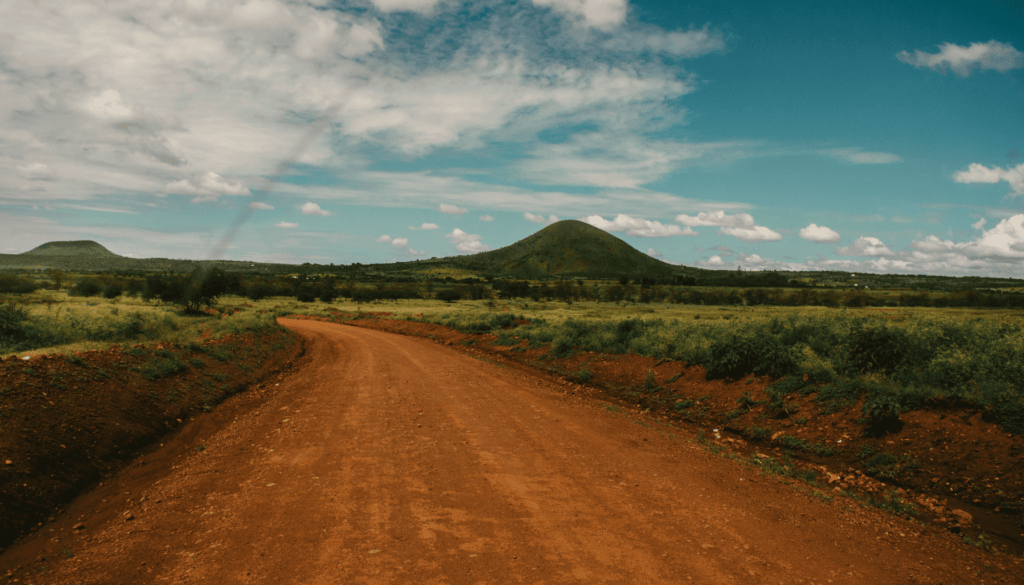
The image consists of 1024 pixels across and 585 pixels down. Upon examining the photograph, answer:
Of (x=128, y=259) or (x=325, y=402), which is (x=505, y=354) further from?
(x=128, y=259)

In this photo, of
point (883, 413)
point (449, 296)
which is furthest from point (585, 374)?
point (449, 296)

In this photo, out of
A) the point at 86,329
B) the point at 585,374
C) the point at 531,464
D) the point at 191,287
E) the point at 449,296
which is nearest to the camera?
the point at 531,464

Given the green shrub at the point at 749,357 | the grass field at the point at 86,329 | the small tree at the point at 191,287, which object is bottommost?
the green shrub at the point at 749,357

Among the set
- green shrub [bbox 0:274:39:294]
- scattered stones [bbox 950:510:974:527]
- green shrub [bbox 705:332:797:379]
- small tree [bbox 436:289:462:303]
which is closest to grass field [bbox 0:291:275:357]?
green shrub [bbox 705:332:797:379]

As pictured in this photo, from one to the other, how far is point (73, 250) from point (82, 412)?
215 metres

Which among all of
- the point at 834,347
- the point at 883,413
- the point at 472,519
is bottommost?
the point at 472,519

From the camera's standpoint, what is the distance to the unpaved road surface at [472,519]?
4551 mm

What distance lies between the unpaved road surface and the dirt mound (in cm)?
53

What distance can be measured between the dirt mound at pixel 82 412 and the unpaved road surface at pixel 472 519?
1.73ft

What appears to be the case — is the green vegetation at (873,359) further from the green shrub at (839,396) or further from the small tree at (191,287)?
the small tree at (191,287)

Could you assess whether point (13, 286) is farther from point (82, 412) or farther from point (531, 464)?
point (531, 464)

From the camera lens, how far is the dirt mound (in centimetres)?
607

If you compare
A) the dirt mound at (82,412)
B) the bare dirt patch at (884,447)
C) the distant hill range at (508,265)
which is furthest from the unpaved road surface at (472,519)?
the distant hill range at (508,265)

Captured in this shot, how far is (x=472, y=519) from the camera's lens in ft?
18.1
